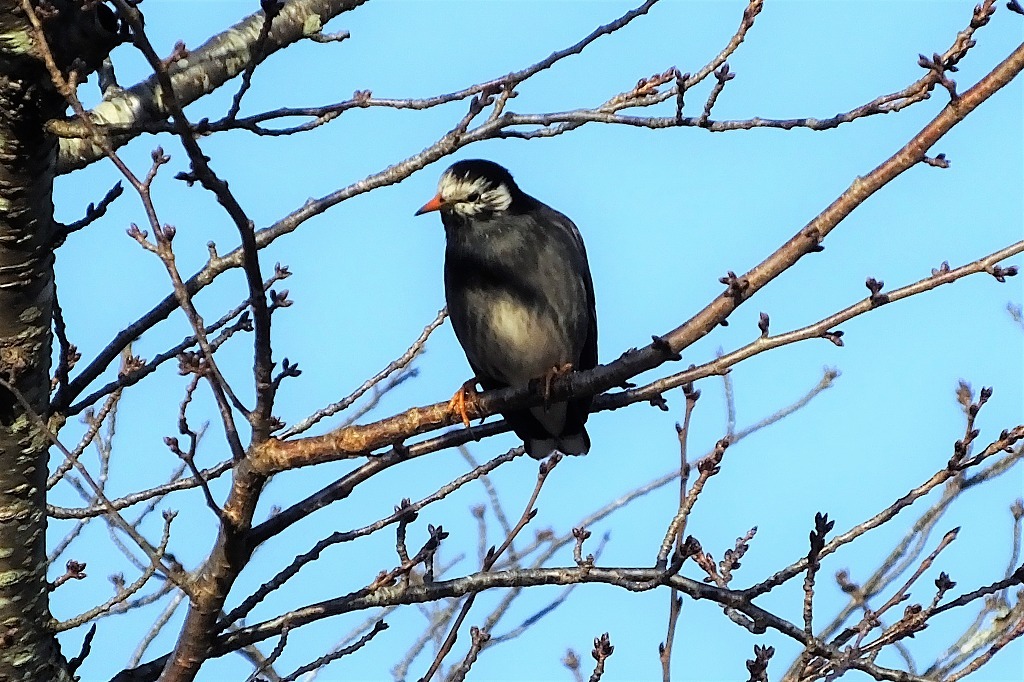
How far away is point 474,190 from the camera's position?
21.1 ft

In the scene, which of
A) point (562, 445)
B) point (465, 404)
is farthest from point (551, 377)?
point (562, 445)

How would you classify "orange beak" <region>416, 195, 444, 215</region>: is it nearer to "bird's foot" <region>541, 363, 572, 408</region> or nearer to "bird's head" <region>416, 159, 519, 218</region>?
"bird's head" <region>416, 159, 519, 218</region>

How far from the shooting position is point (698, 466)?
408cm

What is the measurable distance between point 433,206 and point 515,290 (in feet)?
2.20

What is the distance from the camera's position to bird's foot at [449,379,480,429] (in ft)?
13.5

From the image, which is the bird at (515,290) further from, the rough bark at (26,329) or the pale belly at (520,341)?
the rough bark at (26,329)

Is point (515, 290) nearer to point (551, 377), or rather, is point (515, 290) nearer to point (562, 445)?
point (562, 445)

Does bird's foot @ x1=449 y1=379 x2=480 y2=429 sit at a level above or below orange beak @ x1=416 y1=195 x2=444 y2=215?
below

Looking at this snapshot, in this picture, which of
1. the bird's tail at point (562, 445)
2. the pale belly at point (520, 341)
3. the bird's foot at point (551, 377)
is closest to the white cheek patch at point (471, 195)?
the pale belly at point (520, 341)

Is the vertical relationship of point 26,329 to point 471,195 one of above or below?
below

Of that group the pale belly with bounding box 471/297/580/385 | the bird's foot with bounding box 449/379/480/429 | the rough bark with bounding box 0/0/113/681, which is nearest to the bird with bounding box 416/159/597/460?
the pale belly with bounding box 471/297/580/385

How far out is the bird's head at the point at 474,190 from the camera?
6359 mm

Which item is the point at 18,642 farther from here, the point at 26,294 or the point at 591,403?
the point at 591,403

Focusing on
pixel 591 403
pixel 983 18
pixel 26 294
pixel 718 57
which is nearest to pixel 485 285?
pixel 591 403
